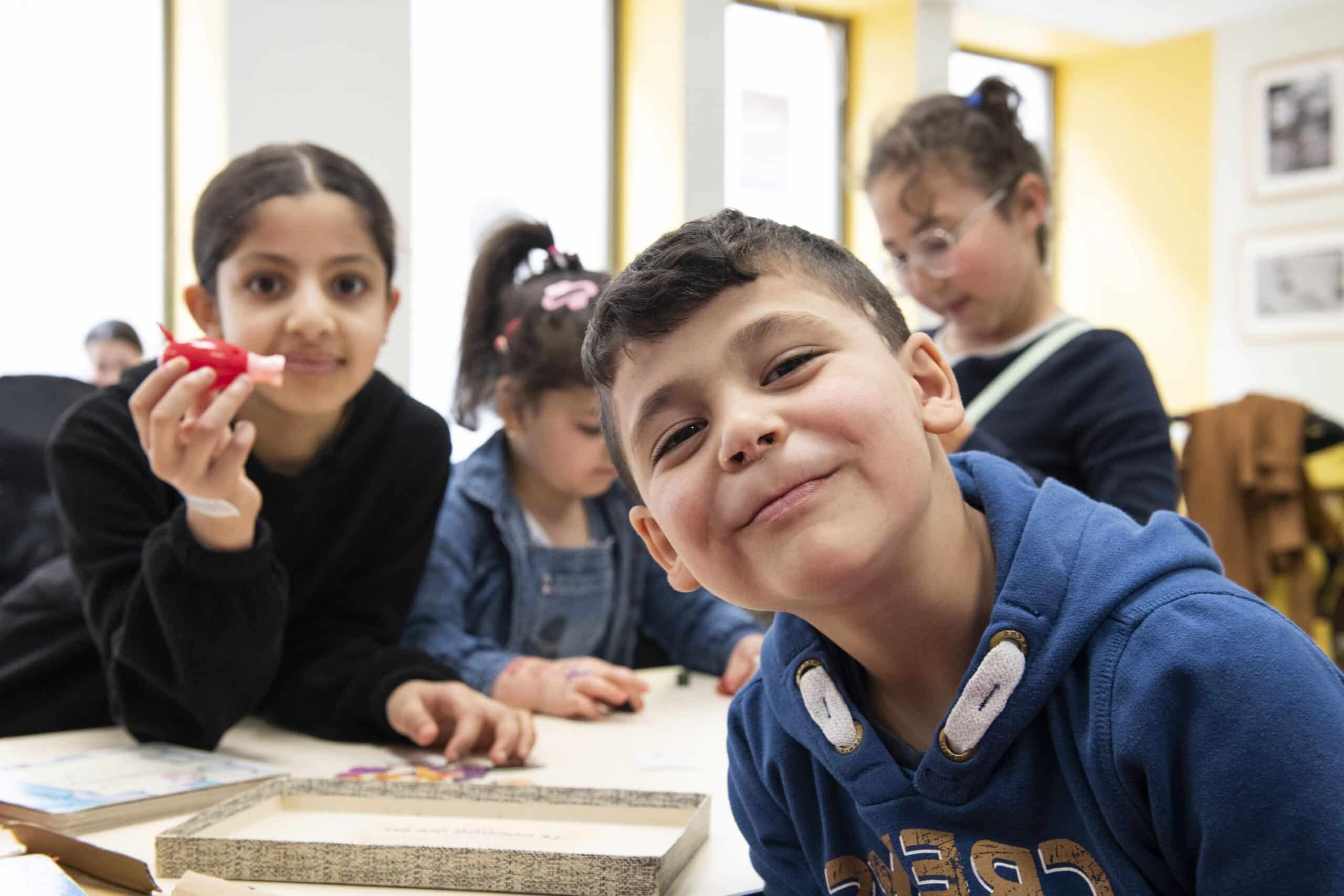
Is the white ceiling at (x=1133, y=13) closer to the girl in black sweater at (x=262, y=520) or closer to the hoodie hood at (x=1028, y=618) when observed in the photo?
the girl in black sweater at (x=262, y=520)

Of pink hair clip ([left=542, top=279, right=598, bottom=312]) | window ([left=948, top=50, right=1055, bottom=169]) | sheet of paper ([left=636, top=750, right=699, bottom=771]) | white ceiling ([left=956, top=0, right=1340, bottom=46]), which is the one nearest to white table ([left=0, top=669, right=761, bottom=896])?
sheet of paper ([left=636, top=750, right=699, bottom=771])

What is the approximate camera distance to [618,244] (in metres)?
5.30

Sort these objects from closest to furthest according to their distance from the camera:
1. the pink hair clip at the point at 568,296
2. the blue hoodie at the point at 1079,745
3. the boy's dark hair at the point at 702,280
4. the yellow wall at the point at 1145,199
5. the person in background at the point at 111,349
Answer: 1. the blue hoodie at the point at 1079,745
2. the boy's dark hair at the point at 702,280
3. the pink hair clip at the point at 568,296
4. the person in background at the point at 111,349
5. the yellow wall at the point at 1145,199

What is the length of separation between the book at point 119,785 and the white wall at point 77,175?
2779 millimetres

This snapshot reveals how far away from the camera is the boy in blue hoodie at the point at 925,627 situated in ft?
2.24

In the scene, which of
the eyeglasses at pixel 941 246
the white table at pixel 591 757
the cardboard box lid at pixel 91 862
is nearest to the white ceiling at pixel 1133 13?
the eyeglasses at pixel 941 246

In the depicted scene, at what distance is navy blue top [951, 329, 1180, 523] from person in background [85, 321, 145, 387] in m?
2.68

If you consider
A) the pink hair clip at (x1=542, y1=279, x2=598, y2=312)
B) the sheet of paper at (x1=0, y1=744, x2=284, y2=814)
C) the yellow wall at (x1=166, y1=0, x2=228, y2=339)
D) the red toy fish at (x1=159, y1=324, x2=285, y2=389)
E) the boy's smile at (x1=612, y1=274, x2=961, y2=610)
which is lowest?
the sheet of paper at (x1=0, y1=744, x2=284, y2=814)

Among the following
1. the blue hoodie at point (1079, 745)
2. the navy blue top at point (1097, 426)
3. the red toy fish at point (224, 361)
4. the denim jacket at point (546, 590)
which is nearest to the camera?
the blue hoodie at point (1079, 745)

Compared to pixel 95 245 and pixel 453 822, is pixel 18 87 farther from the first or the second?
pixel 453 822

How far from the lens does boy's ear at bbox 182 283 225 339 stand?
→ 1.50 meters

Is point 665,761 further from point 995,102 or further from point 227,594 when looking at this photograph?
point 995,102

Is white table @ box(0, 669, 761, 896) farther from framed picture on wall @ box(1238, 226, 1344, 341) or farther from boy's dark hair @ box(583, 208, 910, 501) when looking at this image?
framed picture on wall @ box(1238, 226, 1344, 341)

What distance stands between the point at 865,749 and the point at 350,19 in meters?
3.66
